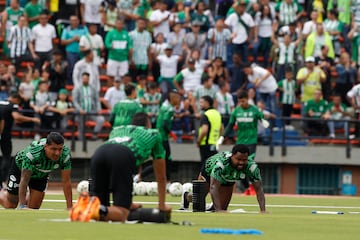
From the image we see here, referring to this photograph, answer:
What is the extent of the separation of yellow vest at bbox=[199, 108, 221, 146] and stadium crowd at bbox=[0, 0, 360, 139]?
377 centimetres

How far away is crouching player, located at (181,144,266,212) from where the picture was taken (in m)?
19.8

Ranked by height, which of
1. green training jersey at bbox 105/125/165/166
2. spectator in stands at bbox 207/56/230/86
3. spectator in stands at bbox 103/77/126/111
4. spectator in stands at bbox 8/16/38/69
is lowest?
spectator in stands at bbox 103/77/126/111

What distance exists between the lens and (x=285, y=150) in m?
33.1

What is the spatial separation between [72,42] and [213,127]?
6570mm

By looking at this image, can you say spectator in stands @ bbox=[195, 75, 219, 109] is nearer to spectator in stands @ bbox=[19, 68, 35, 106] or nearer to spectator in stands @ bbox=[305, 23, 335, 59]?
spectator in stands @ bbox=[305, 23, 335, 59]

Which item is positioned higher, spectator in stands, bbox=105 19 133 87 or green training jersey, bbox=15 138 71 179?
spectator in stands, bbox=105 19 133 87

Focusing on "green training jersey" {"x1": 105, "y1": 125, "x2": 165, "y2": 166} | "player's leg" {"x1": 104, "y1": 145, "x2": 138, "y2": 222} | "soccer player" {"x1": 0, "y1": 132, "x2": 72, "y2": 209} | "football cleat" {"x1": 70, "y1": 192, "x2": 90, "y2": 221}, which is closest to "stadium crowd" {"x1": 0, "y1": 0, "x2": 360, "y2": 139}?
"soccer player" {"x1": 0, "y1": 132, "x2": 72, "y2": 209}

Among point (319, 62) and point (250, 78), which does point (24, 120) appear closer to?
point (250, 78)

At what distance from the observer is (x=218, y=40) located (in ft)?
110

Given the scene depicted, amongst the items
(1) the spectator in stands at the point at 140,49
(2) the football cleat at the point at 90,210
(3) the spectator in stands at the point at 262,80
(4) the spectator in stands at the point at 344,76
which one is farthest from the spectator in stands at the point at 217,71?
(2) the football cleat at the point at 90,210

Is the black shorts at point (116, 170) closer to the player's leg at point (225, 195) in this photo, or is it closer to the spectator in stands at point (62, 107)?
the player's leg at point (225, 195)

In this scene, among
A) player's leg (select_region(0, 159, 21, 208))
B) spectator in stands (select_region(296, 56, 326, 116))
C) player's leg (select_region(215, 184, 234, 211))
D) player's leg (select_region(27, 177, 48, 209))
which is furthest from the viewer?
spectator in stands (select_region(296, 56, 326, 116))

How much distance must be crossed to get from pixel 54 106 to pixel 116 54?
7.49ft

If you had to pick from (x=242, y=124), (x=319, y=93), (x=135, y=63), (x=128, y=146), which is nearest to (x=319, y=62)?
(x=319, y=93)
